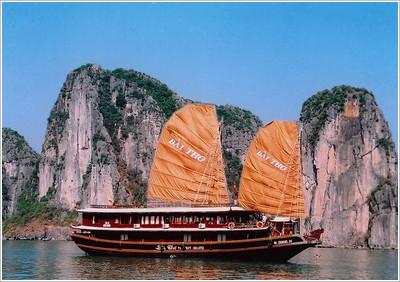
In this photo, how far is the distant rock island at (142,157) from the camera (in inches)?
3246

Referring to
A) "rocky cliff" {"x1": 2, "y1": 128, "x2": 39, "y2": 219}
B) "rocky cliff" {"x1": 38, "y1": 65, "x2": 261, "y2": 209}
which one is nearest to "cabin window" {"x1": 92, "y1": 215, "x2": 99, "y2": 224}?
"rocky cliff" {"x1": 38, "y1": 65, "x2": 261, "y2": 209}

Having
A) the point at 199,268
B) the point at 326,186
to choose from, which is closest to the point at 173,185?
the point at 199,268

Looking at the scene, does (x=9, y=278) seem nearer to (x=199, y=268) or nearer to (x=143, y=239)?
(x=199, y=268)

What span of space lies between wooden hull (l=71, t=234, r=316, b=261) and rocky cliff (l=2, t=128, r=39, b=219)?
3153 inches

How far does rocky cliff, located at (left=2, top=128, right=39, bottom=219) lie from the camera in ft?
379

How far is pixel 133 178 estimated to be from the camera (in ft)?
338

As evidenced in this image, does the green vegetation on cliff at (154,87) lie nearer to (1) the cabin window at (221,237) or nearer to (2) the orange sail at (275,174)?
(2) the orange sail at (275,174)

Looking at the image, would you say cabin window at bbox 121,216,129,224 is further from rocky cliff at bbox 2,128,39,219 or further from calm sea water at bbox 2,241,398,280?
rocky cliff at bbox 2,128,39,219

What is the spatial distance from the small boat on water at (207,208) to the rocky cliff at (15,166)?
78510 mm

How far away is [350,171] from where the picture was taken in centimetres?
8431

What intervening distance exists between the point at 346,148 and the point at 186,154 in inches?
1985

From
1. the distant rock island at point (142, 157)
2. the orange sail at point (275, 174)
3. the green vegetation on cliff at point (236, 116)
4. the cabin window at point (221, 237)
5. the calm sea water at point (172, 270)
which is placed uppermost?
the green vegetation on cliff at point (236, 116)

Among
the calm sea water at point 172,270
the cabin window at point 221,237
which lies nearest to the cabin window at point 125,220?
the calm sea water at point 172,270

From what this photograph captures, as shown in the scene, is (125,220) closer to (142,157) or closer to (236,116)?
(142,157)
